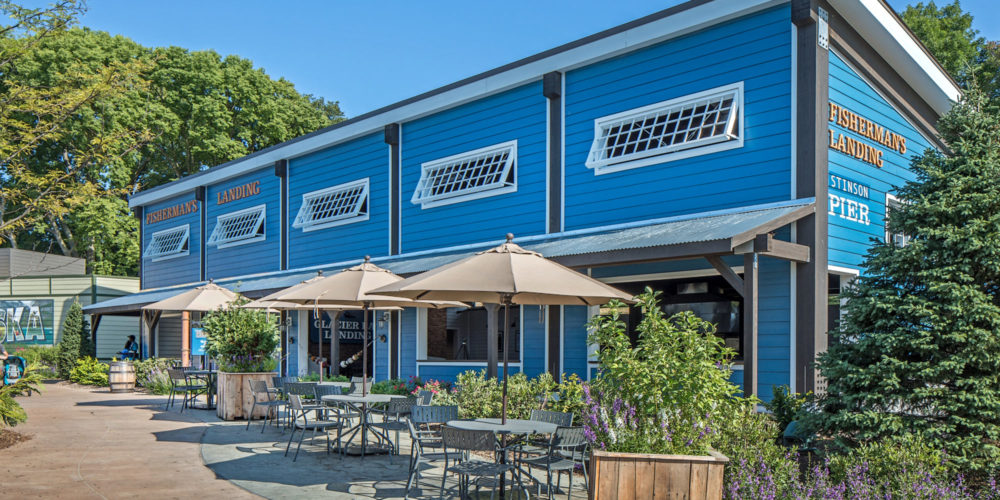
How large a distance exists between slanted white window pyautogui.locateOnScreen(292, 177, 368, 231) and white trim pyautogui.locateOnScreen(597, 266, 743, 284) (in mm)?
6325

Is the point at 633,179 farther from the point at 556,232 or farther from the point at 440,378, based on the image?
the point at 440,378

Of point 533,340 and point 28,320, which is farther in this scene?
point 28,320

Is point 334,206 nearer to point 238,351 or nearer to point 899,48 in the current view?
point 238,351

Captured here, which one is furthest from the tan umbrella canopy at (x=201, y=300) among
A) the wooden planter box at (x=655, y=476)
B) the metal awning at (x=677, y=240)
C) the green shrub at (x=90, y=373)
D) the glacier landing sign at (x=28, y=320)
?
the glacier landing sign at (x=28, y=320)

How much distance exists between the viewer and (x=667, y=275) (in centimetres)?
1060

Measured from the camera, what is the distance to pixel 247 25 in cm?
1462

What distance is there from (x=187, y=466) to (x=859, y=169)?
8984 mm

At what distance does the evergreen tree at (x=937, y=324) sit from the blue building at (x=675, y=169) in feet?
2.27

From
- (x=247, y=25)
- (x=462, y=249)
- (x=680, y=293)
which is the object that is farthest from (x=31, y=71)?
(x=680, y=293)

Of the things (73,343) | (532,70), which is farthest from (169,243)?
(532,70)

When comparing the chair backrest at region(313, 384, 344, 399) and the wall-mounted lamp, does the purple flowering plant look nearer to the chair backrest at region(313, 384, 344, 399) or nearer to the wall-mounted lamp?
the chair backrest at region(313, 384, 344, 399)

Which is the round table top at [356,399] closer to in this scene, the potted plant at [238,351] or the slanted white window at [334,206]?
the potted plant at [238,351]

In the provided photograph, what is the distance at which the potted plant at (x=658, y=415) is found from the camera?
4875 mm

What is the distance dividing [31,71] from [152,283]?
10.9 metres
